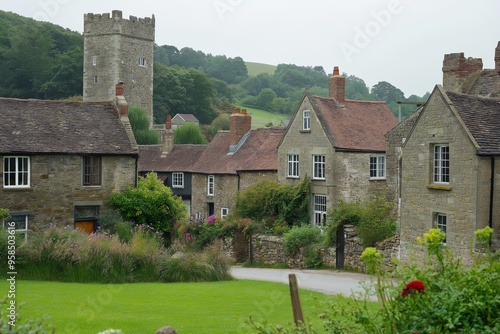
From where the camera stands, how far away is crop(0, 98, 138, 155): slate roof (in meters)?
31.0

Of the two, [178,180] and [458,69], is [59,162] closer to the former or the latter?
[458,69]

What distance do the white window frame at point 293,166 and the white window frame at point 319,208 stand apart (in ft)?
6.88

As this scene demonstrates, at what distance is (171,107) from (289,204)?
66.1 meters

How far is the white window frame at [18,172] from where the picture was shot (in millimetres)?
30156

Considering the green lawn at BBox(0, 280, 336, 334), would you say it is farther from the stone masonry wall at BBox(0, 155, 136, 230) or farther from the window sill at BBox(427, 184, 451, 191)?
the stone masonry wall at BBox(0, 155, 136, 230)

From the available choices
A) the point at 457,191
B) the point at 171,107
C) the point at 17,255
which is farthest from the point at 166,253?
the point at 171,107

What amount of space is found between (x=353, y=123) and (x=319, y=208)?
573cm

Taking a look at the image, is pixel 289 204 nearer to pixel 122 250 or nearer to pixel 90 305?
pixel 122 250

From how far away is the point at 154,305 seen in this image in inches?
666

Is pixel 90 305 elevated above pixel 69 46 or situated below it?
below

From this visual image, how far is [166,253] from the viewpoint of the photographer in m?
24.9

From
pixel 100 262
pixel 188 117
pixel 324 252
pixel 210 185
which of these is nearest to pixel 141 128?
pixel 188 117

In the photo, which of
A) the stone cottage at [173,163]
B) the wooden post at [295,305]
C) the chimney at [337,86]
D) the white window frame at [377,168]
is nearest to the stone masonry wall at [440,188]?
the white window frame at [377,168]

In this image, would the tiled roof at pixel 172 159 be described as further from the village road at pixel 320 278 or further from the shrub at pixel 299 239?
the village road at pixel 320 278
